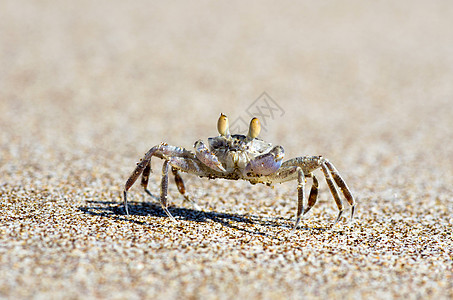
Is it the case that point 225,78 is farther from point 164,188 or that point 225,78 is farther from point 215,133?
point 164,188

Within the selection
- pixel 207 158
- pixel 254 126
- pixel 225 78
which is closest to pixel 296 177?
pixel 254 126

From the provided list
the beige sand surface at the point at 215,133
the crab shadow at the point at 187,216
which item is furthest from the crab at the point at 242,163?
the beige sand surface at the point at 215,133

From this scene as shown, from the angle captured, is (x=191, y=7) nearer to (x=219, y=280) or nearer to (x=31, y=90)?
(x=31, y=90)

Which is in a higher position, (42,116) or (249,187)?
(42,116)

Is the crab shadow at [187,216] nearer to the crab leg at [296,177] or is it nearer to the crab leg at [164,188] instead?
the crab leg at [164,188]

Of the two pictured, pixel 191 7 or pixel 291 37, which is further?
pixel 191 7

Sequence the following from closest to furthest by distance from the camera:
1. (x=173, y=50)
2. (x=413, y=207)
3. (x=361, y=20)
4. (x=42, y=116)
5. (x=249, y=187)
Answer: (x=413, y=207) → (x=249, y=187) → (x=42, y=116) → (x=173, y=50) → (x=361, y=20)

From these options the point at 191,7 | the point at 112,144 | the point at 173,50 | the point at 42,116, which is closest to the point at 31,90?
the point at 42,116

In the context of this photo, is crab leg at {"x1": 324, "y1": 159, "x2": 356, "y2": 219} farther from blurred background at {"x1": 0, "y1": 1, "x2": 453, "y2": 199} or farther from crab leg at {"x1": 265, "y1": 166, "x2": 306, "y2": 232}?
blurred background at {"x1": 0, "y1": 1, "x2": 453, "y2": 199}
